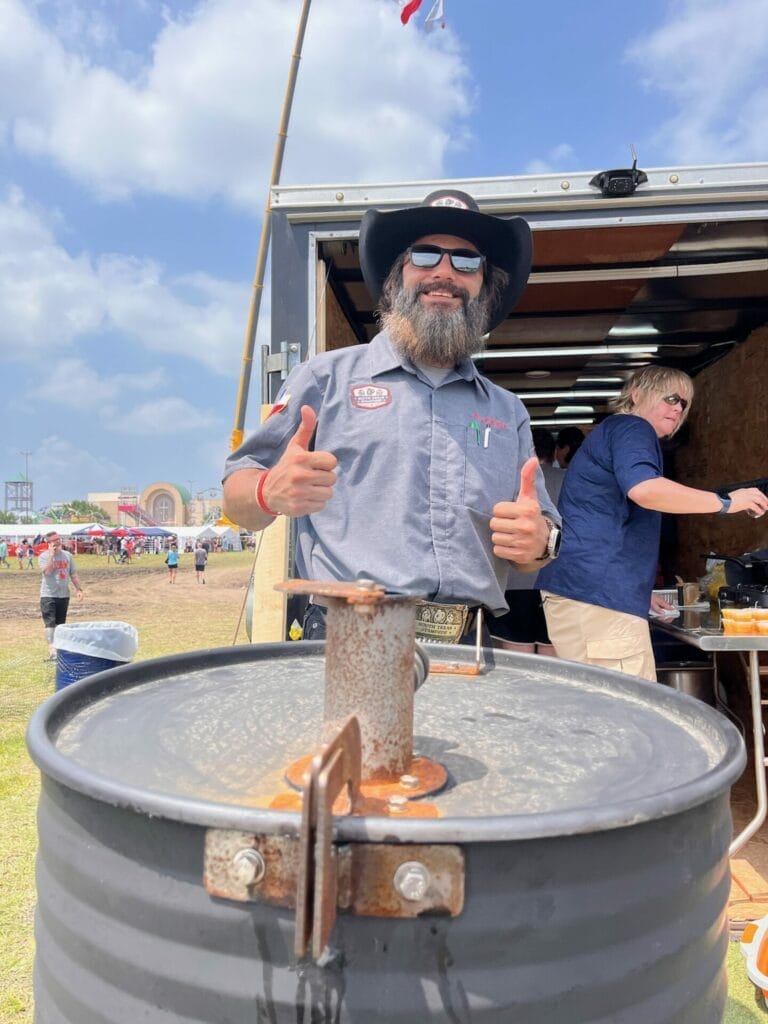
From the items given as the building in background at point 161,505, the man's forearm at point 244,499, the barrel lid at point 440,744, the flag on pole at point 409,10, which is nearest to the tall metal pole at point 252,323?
the flag on pole at point 409,10

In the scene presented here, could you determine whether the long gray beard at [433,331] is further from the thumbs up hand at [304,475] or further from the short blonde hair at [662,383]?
the short blonde hair at [662,383]

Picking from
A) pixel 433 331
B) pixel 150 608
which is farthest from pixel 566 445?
pixel 150 608

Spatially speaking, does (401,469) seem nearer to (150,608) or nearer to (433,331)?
(433,331)

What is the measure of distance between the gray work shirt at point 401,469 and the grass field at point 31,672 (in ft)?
4.23

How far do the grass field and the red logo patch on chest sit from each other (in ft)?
5.35

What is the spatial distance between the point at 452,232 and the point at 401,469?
1.00m

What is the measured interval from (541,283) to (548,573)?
→ 2.18 metres

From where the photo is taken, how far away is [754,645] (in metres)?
3.05

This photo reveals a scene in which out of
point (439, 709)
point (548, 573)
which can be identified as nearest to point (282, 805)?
point (439, 709)

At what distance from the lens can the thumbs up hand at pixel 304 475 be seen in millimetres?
1363

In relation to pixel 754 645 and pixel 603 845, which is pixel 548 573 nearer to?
pixel 754 645

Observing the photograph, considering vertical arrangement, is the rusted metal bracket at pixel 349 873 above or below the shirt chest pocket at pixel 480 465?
below

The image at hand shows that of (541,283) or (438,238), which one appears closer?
(438,238)

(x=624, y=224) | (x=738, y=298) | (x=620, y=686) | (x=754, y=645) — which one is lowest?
(x=754, y=645)
